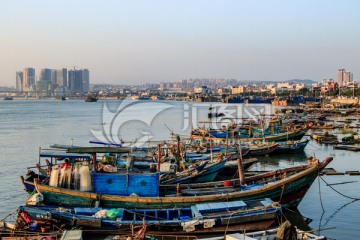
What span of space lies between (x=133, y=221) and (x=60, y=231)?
1699 mm

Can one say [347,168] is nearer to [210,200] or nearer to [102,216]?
[210,200]

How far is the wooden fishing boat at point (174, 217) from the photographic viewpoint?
11.0m

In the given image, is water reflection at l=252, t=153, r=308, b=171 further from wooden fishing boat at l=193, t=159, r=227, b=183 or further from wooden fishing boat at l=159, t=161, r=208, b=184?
wooden fishing boat at l=159, t=161, r=208, b=184

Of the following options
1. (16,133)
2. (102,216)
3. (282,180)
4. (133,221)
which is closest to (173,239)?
(133,221)

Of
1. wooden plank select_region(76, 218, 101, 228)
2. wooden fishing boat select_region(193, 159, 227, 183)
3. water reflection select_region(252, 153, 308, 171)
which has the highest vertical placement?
wooden fishing boat select_region(193, 159, 227, 183)

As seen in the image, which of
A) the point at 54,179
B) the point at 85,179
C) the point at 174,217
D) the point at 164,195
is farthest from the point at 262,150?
the point at 54,179

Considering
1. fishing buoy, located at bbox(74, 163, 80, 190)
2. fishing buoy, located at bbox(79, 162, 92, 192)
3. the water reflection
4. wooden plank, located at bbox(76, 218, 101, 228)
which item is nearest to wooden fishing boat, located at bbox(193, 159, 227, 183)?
fishing buoy, located at bbox(79, 162, 92, 192)

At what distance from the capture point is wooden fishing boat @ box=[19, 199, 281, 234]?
1102 centimetres

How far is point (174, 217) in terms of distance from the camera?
1184cm

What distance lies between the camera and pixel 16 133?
4356cm

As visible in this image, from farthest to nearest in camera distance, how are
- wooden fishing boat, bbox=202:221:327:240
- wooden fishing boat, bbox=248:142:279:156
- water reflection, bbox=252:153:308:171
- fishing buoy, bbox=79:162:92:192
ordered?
wooden fishing boat, bbox=248:142:279:156 → water reflection, bbox=252:153:308:171 → fishing buoy, bbox=79:162:92:192 → wooden fishing boat, bbox=202:221:327:240

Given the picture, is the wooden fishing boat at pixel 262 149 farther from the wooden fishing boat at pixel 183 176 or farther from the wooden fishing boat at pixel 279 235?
the wooden fishing boat at pixel 279 235

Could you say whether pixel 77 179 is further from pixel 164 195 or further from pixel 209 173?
pixel 209 173

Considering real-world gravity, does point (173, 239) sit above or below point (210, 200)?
below
